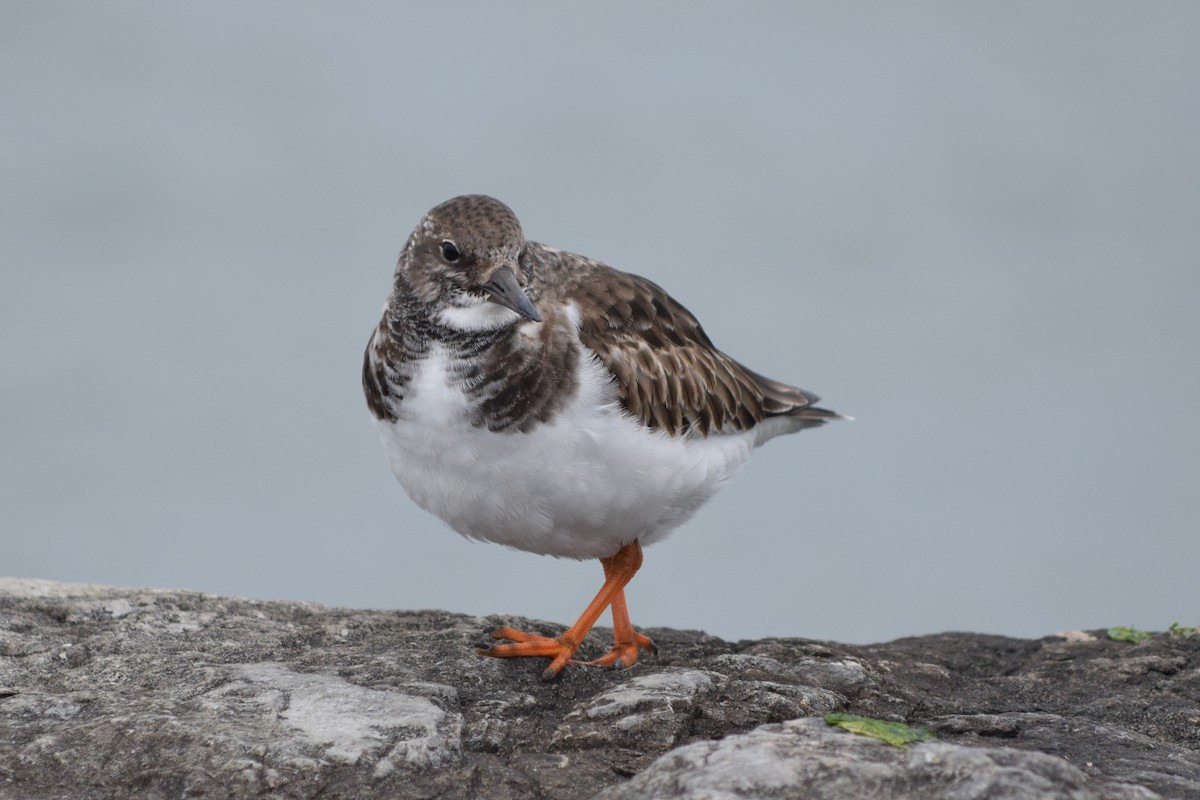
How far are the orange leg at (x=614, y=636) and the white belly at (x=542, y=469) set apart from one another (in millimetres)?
279

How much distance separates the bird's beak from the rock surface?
58.7 inches

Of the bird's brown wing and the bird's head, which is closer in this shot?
the bird's head

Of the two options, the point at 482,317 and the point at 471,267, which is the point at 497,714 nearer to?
the point at 482,317

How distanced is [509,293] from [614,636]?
185 centimetres

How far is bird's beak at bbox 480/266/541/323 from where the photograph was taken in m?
5.38

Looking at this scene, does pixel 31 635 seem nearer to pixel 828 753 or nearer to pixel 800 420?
pixel 828 753

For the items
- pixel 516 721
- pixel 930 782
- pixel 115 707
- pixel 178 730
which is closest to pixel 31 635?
pixel 115 707

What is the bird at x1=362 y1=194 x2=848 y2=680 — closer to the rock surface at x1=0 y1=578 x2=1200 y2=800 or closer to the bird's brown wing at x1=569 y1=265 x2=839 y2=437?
the bird's brown wing at x1=569 y1=265 x2=839 y2=437

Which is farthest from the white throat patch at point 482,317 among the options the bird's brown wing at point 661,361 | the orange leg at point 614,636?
the orange leg at point 614,636

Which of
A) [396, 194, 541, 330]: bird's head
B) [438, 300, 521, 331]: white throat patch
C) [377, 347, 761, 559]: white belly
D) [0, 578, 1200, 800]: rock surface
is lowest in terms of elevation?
[0, 578, 1200, 800]: rock surface

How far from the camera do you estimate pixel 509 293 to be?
5445 mm

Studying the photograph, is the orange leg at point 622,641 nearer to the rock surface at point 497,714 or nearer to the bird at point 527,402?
the bird at point 527,402

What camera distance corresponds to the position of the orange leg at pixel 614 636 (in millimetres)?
5715

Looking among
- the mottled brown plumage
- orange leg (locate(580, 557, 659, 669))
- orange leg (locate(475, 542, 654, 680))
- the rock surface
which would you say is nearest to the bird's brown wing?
the mottled brown plumage
